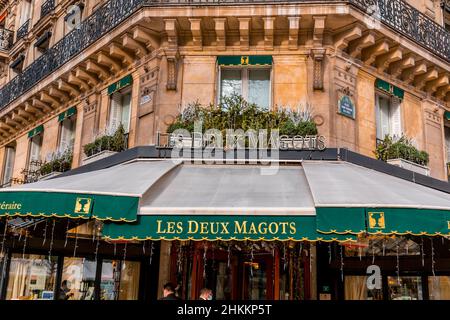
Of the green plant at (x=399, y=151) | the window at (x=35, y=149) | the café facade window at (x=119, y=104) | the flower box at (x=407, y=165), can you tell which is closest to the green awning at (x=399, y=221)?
Answer: the flower box at (x=407, y=165)

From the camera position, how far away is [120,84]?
11.3 meters

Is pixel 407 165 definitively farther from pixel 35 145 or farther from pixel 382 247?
pixel 35 145

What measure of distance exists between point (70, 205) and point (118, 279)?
12.9ft

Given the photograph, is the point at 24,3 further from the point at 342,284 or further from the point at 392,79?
the point at 342,284

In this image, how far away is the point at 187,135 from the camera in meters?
9.33

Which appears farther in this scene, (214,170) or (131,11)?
(131,11)

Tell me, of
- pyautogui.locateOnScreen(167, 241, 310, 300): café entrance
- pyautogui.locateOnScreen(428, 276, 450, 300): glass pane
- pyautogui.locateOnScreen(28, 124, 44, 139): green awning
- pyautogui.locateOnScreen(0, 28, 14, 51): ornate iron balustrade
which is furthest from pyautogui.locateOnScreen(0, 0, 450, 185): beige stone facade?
pyautogui.locateOnScreen(0, 28, 14, 51): ornate iron balustrade

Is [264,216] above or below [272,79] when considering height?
below

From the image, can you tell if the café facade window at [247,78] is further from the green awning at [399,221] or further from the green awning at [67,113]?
the green awning at [67,113]

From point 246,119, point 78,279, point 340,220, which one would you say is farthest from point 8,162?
point 340,220

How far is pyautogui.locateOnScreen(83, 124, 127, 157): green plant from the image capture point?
1055cm

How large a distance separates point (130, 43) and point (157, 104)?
1.50 metres
